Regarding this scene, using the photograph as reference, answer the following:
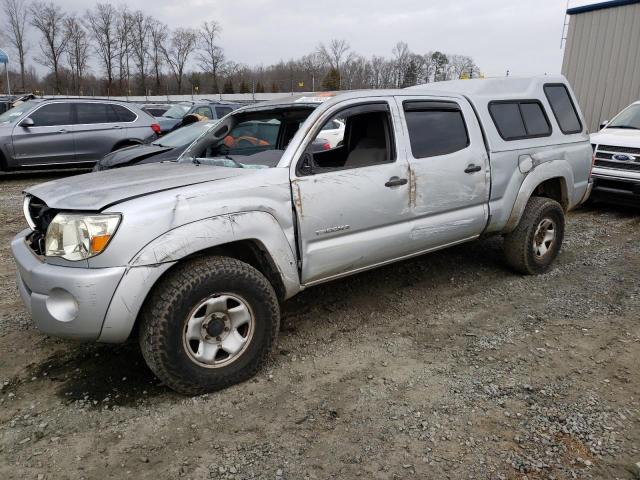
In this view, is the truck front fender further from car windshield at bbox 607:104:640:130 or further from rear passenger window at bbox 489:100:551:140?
car windshield at bbox 607:104:640:130

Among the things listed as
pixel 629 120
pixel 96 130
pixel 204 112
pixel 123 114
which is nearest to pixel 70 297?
pixel 96 130

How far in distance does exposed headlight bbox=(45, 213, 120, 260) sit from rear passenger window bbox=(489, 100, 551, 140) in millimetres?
3546

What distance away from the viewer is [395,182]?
3.70 metres

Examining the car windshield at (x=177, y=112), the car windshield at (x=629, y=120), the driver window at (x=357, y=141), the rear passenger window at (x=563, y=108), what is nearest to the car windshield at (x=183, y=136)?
the driver window at (x=357, y=141)

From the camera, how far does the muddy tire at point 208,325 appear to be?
279 centimetres

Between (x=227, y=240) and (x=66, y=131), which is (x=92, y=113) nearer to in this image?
(x=66, y=131)

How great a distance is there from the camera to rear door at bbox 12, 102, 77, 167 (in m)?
9.88

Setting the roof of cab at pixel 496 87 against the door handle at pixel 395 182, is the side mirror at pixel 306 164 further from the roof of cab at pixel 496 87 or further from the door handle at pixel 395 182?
the roof of cab at pixel 496 87

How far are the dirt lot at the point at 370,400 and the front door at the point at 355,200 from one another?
674 millimetres

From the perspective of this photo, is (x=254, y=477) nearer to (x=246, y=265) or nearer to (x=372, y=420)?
(x=372, y=420)

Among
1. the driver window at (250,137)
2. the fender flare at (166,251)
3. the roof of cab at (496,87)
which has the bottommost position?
the fender flare at (166,251)

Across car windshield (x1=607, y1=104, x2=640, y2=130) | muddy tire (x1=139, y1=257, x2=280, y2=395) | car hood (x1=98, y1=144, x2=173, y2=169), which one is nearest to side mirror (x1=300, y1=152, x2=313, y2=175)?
muddy tire (x1=139, y1=257, x2=280, y2=395)

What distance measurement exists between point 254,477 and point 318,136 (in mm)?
2250

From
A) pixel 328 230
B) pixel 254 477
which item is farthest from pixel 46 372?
pixel 328 230
